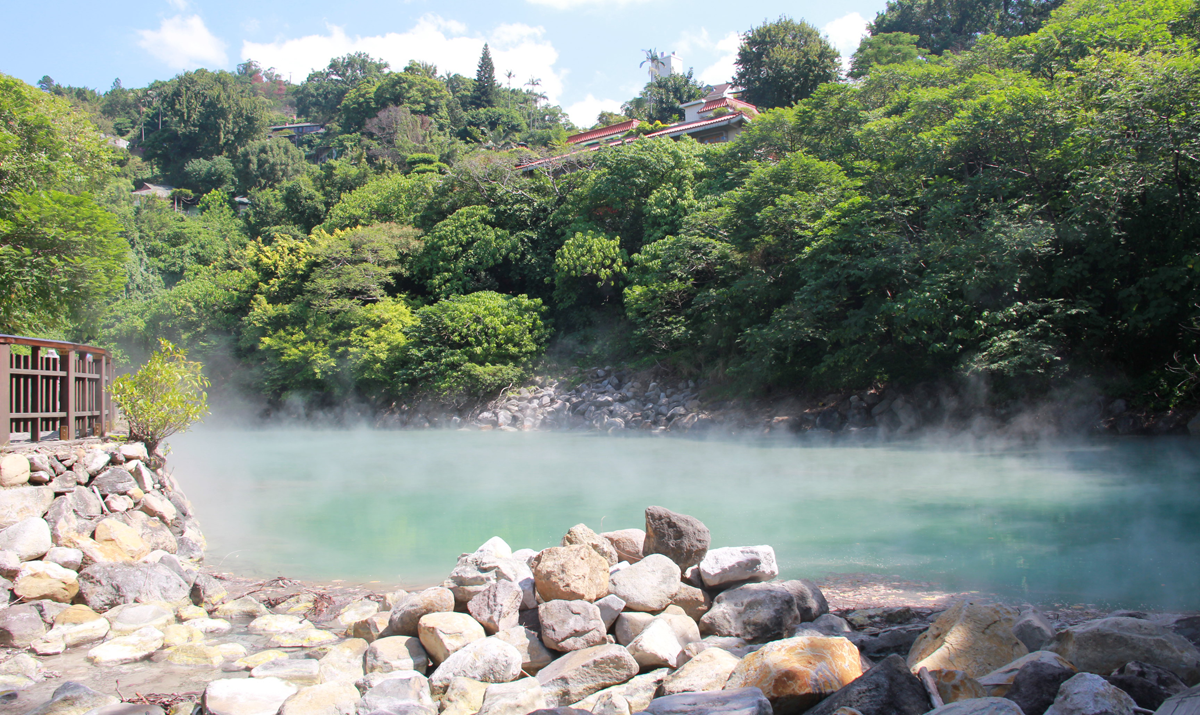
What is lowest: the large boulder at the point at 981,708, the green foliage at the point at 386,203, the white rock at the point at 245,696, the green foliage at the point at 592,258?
the white rock at the point at 245,696

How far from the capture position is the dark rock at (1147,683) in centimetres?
276

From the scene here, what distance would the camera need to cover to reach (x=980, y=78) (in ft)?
43.8

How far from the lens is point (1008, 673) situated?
10.1ft

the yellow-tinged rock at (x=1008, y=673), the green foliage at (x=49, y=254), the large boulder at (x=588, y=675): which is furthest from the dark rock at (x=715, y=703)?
the green foliage at (x=49, y=254)

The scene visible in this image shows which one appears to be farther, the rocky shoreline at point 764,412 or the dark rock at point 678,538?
the rocky shoreline at point 764,412

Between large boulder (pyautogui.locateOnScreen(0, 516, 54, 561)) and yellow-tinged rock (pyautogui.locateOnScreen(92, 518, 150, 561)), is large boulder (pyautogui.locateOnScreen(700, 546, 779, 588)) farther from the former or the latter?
large boulder (pyautogui.locateOnScreen(0, 516, 54, 561))

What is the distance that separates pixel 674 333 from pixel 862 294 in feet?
15.1

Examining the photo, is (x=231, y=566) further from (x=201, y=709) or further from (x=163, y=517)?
(x=201, y=709)

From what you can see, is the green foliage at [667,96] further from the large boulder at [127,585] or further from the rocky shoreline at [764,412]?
the large boulder at [127,585]

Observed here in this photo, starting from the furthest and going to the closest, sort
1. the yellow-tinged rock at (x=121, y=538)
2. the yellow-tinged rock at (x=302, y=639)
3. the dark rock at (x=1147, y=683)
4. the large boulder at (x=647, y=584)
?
the yellow-tinged rock at (x=121, y=538) < the yellow-tinged rock at (x=302, y=639) < the large boulder at (x=647, y=584) < the dark rock at (x=1147, y=683)

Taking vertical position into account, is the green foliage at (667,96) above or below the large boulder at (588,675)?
above

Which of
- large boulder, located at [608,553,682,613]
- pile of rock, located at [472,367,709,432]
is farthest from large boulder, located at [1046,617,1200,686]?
pile of rock, located at [472,367,709,432]

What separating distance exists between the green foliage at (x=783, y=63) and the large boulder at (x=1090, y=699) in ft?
91.8

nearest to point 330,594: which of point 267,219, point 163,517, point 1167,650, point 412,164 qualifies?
point 163,517
